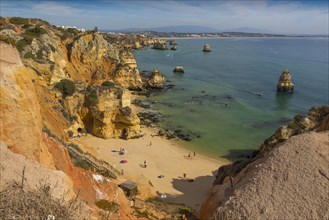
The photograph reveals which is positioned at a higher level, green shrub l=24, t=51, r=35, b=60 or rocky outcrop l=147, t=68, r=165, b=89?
green shrub l=24, t=51, r=35, b=60

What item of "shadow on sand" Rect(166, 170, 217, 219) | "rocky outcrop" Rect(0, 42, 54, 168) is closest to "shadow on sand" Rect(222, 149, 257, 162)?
"shadow on sand" Rect(166, 170, 217, 219)

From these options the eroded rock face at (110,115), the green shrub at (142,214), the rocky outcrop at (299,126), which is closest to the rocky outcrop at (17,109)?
the green shrub at (142,214)

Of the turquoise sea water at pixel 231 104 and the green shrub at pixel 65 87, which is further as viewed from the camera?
the turquoise sea water at pixel 231 104

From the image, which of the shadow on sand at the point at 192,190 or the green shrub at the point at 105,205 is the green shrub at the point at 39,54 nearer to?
the shadow on sand at the point at 192,190

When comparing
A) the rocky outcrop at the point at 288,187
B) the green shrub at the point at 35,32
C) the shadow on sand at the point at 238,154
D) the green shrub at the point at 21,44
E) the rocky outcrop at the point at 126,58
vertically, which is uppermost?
the green shrub at the point at 35,32

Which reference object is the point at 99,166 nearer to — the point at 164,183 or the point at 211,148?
the point at 164,183

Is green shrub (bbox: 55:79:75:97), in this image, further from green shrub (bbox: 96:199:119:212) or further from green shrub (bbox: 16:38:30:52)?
green shrub (bbox: 96:199:119:212)
